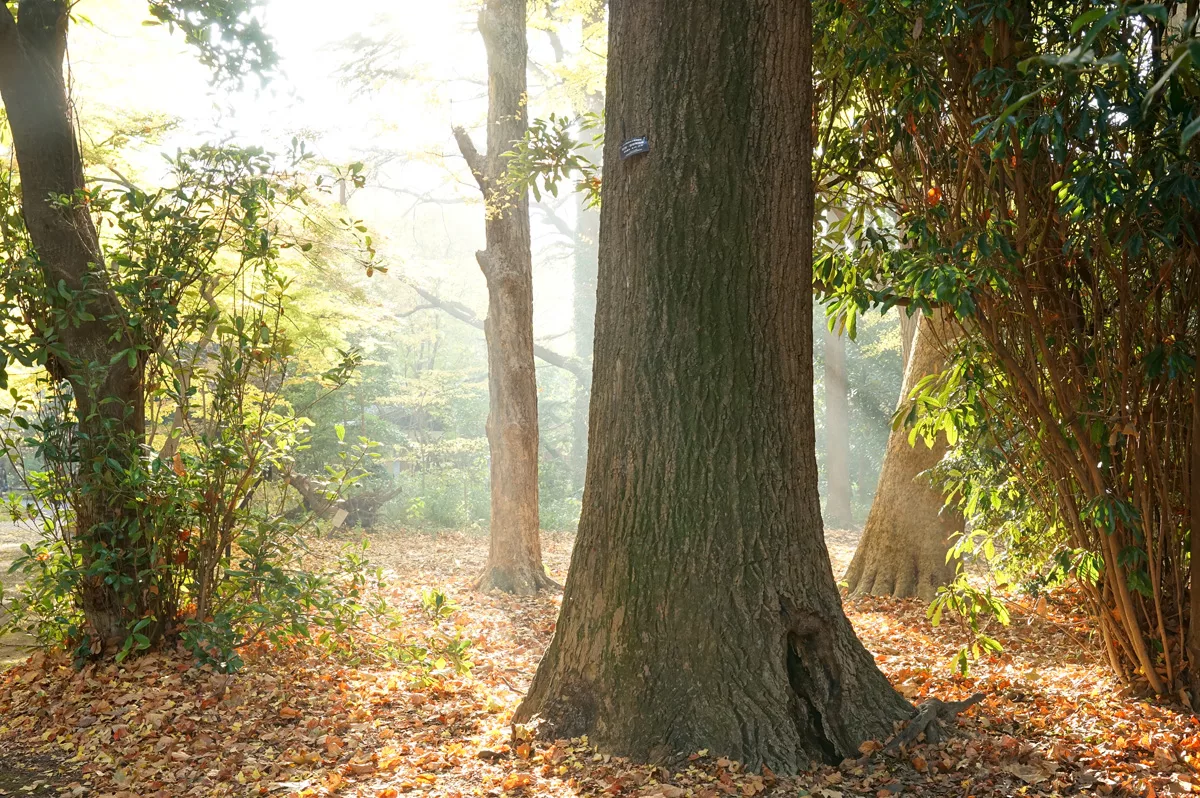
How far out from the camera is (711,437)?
3.10 m

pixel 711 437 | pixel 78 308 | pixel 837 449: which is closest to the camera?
pixel 711 437

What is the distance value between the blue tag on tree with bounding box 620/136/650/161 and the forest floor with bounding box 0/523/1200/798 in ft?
7.04

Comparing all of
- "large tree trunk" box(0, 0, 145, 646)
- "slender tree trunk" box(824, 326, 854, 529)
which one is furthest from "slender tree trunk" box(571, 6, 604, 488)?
"large tree trunk" box(0, 0, 145, 646)

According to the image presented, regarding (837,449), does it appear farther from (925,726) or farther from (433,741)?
(433,741)

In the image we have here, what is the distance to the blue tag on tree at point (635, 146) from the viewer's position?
323 centimetres

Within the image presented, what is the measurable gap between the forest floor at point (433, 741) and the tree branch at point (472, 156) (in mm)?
5080

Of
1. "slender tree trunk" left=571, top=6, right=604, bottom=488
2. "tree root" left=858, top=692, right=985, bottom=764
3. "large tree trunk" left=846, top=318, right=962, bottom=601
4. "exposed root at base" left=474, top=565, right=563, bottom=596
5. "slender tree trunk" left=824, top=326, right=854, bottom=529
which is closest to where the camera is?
"tree root" left=858, top=692, right=985, bottom=764

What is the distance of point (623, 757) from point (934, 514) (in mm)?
4662

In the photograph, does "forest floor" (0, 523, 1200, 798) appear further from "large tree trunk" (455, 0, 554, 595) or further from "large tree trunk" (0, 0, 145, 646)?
"large tree trunk" (455, 0, 554, 595)

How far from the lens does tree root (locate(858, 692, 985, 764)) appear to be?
9.89ft

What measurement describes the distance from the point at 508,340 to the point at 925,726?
611 centimetres

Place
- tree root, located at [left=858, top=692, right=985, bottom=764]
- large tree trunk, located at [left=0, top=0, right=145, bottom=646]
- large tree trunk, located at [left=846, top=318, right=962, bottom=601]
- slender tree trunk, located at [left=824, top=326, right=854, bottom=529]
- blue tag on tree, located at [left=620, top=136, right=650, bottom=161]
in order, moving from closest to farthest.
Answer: tree root, located at [left=858, top=692, right=985, bottom=764] → blue tag on tree, located at [left=620, top=136, right=650, bottom=161] → large tree trunk, located at [left=0, top=0, right=145, bottom=646] → large tree trunk, located at [left=846, top=318, right=962, bottom=601] → slender tree trunk, located at [left=824, top=326, right=854, bottom=529]

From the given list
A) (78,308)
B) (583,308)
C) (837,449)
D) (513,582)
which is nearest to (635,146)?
(78,308)

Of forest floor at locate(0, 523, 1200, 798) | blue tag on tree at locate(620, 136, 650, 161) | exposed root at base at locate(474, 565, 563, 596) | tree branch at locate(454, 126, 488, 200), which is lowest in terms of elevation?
exposed root at base at locate(474, 565, 563, 596)
